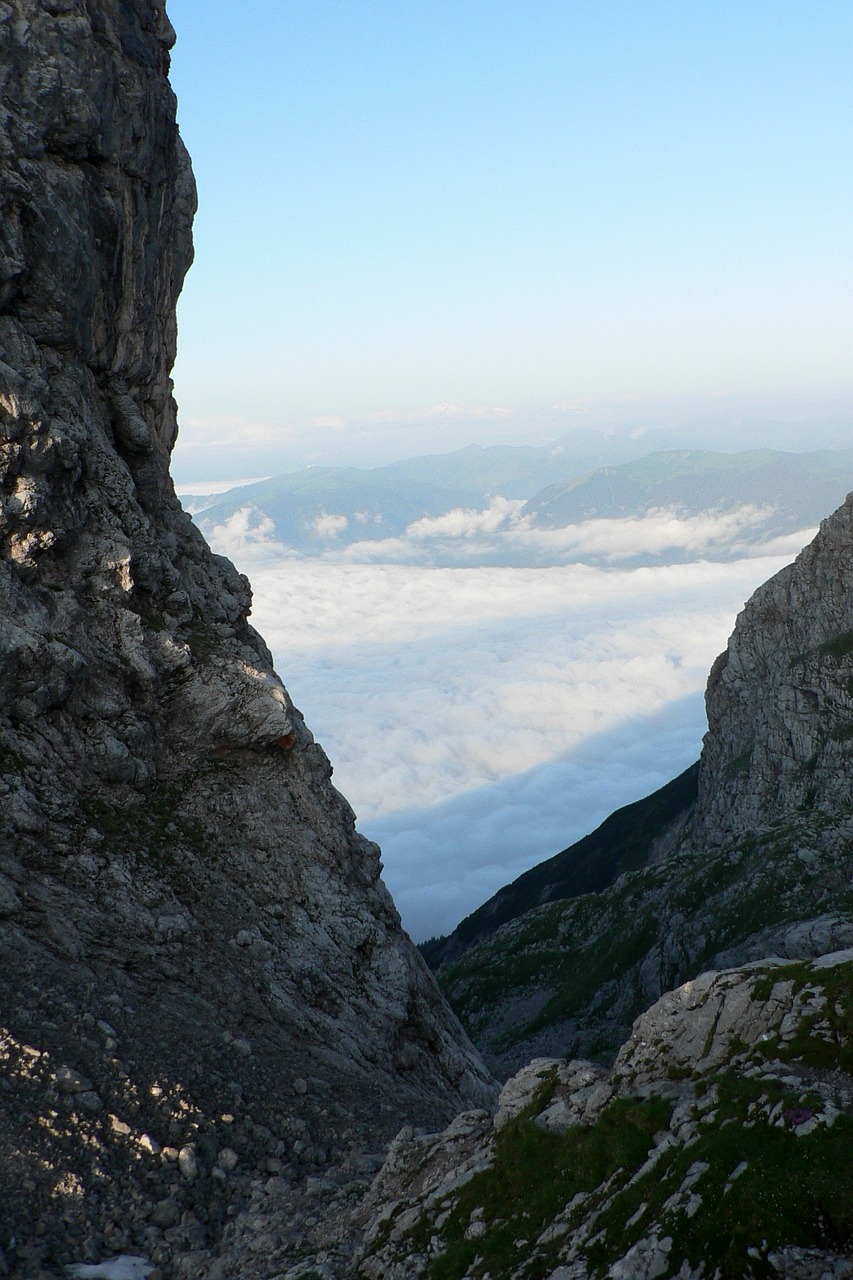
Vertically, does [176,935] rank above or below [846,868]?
above

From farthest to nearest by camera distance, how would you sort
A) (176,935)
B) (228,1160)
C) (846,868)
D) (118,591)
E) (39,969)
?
1. (846,868)
2. (118,591)
3. (176,935)
4. (39,969)
5. (228,1160)

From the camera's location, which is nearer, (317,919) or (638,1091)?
(638,1091)

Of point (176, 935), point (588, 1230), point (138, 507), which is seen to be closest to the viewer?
point (588, 1230)

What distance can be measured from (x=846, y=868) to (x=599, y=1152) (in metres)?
64.4

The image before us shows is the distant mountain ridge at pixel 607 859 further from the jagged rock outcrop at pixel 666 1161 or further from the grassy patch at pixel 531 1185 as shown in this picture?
the grassy patch at pixel 531 1185

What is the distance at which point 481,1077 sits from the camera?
182ft

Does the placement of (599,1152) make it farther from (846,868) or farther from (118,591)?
(846,868)

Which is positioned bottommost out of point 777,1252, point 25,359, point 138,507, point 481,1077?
point 481,1077

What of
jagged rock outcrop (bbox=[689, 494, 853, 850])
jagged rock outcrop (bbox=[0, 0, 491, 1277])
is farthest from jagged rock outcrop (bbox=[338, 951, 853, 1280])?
jagged rock outcrop (bbox=[689, 494, 853, 850])

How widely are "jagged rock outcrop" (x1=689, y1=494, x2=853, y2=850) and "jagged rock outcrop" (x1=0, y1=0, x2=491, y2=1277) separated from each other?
2639 inches

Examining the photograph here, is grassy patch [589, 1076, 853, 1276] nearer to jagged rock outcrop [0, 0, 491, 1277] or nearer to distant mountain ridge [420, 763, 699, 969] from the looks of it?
jagged rock outcrop [0, 0, 491, 1277]

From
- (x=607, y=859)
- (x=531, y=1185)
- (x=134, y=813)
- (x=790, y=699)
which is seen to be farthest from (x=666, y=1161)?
(x=607, y=859)

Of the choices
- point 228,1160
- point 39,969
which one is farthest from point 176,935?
point 228,1160

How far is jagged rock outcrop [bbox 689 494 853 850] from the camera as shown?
107 metres
